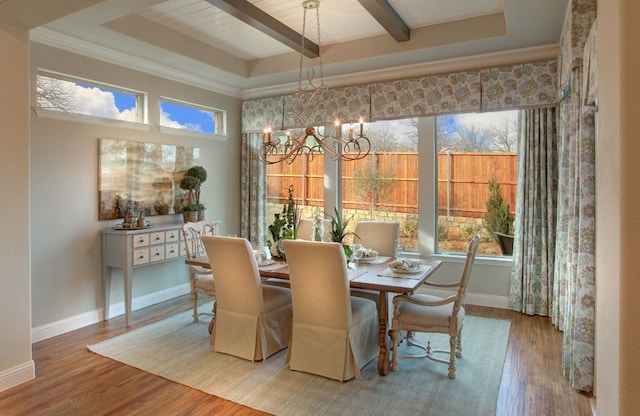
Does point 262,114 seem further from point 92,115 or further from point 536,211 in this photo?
point 536,211

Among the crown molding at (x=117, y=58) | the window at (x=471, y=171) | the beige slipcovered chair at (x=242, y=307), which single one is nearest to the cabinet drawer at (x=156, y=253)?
the beige slipcovered chair at (x=242, y=307)

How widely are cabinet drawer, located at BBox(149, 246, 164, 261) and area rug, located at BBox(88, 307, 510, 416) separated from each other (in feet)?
2.81

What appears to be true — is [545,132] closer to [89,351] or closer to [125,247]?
[125,247]

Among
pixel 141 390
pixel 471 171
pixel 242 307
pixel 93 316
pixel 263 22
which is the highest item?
pixel 263 22

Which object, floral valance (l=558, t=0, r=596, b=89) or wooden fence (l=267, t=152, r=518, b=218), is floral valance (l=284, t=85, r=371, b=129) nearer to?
wooden fence (l=267, t=152, r=518, b=218)

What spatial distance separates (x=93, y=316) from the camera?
4277 mm

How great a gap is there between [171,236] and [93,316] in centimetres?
109

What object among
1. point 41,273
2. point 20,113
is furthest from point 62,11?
point 41,273

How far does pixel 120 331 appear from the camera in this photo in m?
4.02

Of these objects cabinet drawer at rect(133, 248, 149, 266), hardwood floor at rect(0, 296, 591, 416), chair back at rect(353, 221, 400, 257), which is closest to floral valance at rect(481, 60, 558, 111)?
chair back at rect(353, 221, 400, 257)

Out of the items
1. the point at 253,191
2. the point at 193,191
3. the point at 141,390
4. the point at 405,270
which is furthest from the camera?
the point at 253,191

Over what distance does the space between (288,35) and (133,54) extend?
168 centimetres

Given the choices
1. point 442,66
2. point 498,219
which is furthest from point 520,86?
point 498,219

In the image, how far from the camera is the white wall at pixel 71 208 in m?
3.82
